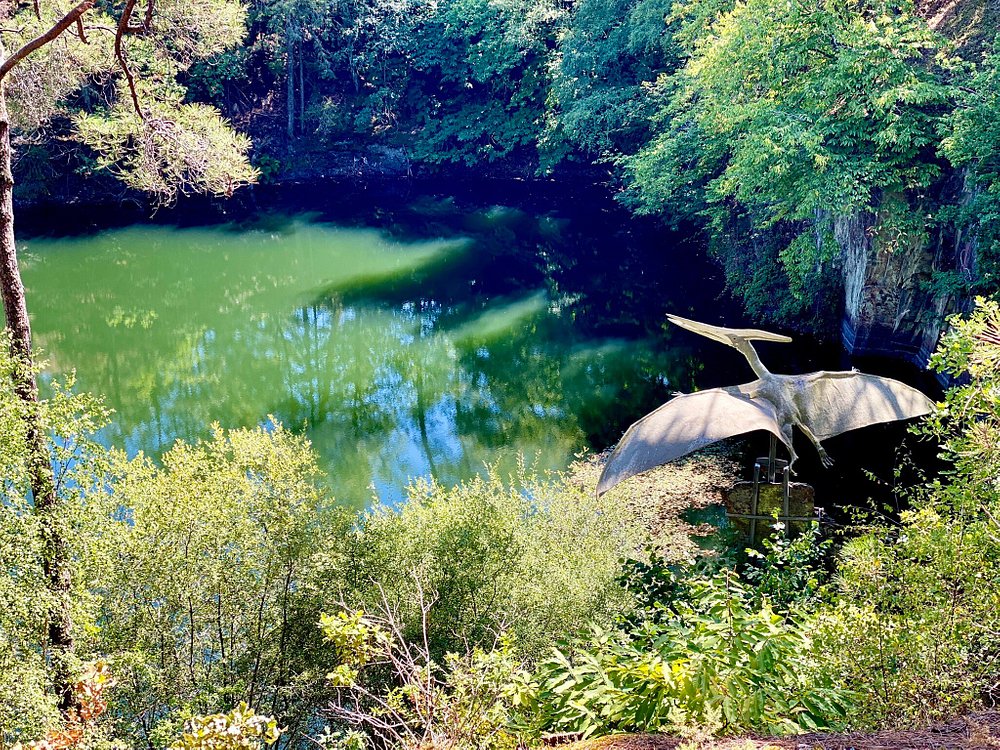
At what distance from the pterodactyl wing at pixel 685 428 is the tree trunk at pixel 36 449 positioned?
15.2 feet

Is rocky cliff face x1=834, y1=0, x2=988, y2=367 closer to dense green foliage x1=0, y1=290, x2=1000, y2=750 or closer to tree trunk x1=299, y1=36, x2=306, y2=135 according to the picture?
dense green foliage x1=0, y1=290, x2=1000, y2=750

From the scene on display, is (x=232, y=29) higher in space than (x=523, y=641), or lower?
higher

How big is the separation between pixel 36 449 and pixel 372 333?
15159 millimetres

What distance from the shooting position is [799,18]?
1625 centimetres

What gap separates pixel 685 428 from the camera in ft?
23.1

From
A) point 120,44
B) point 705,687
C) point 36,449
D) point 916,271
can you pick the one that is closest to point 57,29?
point 120,44

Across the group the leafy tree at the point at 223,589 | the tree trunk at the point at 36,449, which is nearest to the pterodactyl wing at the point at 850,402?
the leafy tree at the point at 223,589

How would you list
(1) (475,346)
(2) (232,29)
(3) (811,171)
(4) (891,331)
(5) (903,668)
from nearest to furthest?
(5) (903,668) → (3) (811,171) → (4) (891,331) → (1) (475,346) → (2) (232,29)

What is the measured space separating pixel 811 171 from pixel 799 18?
2.92 metres

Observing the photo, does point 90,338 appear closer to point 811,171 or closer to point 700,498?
point 700,498

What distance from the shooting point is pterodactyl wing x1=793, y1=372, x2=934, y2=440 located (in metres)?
7.39

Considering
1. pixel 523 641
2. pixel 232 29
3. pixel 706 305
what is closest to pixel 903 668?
pixel 523 641

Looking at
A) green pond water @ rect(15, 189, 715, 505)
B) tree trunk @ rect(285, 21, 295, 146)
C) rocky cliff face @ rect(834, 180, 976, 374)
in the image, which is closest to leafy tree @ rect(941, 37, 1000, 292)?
rocky cliff face @ rect(834, 180, 976, 374)

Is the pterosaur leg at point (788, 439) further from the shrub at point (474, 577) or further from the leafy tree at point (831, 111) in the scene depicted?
the leafy tree at point (831, 111)
